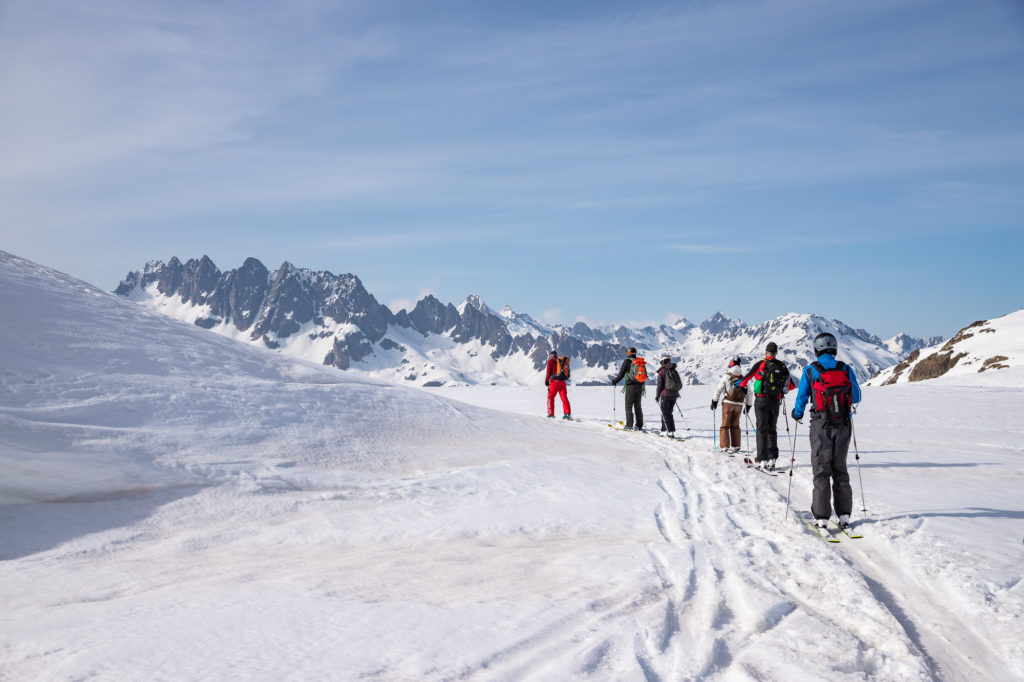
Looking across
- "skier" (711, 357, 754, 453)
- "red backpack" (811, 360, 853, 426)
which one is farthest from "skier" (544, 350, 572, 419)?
"red backpack" (811, 360, 853, 426)

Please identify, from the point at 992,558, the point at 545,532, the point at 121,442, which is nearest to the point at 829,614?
the point at 992,558

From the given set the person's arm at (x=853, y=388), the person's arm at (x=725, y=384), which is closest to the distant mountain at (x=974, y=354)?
the person's arm at (x=725, y=384)

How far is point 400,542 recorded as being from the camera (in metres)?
7.56

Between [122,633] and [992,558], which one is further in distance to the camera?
[992,558]

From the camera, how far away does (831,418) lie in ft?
28.9

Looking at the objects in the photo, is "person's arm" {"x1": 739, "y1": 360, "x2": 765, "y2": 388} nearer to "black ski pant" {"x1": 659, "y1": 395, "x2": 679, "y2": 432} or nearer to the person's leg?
"black ski pant" {"x1": 659, "y1": 395, "x2": 679, "y2": 432}

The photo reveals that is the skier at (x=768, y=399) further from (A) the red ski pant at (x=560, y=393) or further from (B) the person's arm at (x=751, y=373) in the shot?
(A) the red ski pant at (x=560, y=393)

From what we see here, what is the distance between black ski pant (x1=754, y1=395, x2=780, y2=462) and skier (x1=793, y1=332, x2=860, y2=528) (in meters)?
4.66

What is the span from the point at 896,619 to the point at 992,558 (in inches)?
100

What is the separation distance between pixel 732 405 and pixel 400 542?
444 inches

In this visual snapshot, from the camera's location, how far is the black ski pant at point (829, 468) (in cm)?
867

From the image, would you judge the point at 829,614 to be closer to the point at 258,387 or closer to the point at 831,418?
the point at 831,418

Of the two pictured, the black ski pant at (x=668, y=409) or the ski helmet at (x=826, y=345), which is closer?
the ski helmet at (x=826, y=345)

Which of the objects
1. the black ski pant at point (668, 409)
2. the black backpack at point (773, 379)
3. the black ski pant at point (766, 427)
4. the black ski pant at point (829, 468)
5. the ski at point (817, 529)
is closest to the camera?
the ski at point (817, 529)
